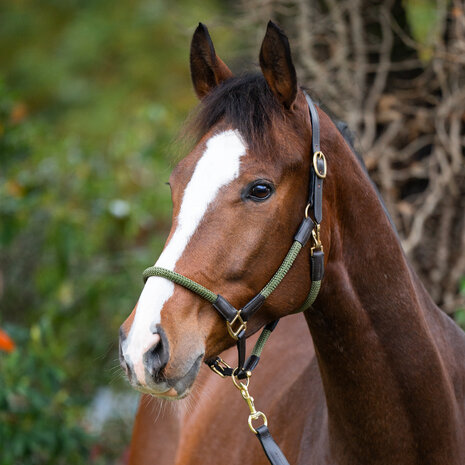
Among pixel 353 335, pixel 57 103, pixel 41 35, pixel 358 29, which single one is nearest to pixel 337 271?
pixel 353 335


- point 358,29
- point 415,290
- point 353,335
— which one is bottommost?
point 353,335

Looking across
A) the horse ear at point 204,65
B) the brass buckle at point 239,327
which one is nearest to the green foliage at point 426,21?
the horse ear at point 204,65

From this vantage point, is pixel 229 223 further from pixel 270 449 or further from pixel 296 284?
pixel 270 449

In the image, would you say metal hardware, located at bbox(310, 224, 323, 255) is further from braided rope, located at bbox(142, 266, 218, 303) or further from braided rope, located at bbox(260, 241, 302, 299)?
braided rope, located at bbox(142, 266, 218, 303)

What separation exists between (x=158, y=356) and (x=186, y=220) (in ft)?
1.14

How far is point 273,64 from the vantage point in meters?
1.82

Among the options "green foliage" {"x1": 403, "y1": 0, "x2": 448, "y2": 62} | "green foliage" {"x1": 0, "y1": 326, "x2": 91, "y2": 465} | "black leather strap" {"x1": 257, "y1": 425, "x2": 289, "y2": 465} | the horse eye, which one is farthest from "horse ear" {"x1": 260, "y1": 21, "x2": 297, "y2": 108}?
"green foliage" {"x1": 0, "y1": 326, "x2": 91, "y2": 465}

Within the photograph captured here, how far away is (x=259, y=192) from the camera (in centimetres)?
176

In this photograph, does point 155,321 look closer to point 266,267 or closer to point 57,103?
point 266,267

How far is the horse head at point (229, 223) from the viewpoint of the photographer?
1637 mm

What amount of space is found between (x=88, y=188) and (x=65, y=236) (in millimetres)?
630

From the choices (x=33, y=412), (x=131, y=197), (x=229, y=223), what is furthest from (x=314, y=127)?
(x=131, y=197)

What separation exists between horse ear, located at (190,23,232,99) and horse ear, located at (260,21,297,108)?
0.77ft

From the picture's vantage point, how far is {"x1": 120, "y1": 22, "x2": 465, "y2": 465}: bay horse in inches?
66.3
